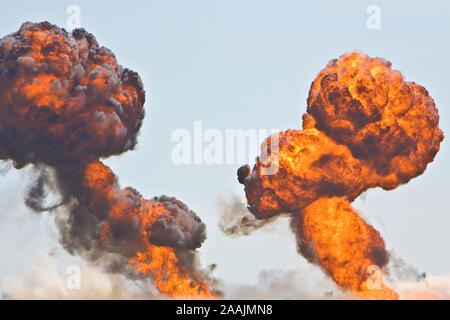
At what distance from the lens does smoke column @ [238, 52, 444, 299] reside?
74562 millimetres

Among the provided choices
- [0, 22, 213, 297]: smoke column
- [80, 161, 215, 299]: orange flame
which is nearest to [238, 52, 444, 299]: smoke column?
[80, 161, 215, 299]: orange flame

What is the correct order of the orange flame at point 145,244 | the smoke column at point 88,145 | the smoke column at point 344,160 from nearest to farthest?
the smoke column at point 344,160
the smoke column at point 88,145
the orange flame at point 145,244

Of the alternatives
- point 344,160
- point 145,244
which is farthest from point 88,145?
point 344,160

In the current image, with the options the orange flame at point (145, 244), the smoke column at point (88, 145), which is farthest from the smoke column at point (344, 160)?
the smoke column at point (88, 145)

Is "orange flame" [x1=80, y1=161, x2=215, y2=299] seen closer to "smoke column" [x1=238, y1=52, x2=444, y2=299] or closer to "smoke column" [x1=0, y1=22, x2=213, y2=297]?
"smoke column" [x1=0, y1=22, x2=213, y2=297]

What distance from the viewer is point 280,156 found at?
75188mm

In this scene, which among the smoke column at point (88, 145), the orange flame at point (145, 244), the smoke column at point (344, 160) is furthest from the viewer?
the orange flame at point (145, 244)

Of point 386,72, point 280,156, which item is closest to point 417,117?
point 386,72

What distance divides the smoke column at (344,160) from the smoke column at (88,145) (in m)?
9.29

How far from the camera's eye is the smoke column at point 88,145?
74938 millimetres

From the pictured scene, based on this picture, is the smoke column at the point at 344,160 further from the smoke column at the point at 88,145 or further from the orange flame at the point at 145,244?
the smoke column at the point at 88,145

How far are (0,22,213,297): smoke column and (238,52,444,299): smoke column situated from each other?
929cm
